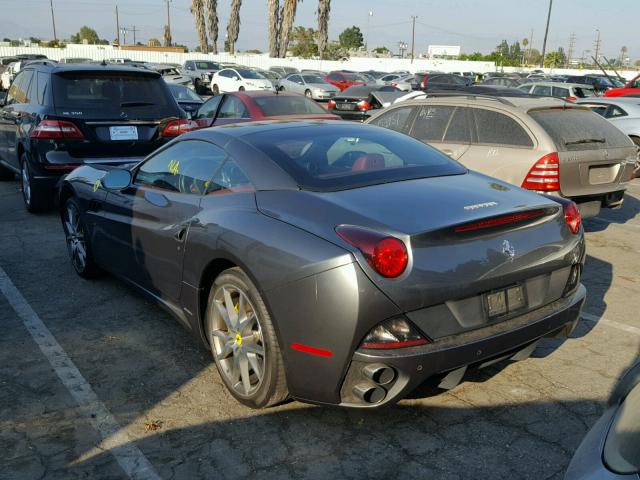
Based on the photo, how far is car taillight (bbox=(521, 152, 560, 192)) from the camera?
6.27 meters

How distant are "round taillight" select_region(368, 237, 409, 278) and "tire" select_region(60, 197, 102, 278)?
132 inches

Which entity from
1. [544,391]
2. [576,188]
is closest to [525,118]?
[576,188]

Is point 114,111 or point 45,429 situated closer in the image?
point 45,429

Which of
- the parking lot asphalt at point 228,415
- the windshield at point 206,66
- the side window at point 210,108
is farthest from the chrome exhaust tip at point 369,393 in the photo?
the windshield at point 206,66

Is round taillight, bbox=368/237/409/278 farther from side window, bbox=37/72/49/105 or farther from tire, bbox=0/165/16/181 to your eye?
tire, bbox=0/165/16/181

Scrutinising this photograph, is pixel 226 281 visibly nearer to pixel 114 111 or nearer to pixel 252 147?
pixel 252 147

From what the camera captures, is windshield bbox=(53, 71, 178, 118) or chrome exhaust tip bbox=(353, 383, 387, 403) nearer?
chrome exhaust tip bbox=(353, 383, 387, 403)

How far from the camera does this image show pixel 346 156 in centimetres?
393

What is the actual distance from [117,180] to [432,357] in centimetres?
293

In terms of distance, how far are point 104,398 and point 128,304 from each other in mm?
1569

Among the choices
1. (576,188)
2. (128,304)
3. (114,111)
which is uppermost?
(114,111)

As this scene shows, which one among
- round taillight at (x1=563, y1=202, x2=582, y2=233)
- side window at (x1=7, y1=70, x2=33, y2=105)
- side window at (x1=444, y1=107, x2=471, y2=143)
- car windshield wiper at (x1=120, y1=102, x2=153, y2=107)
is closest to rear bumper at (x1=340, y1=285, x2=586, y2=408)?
round taillight at (x1=563, y1=202, x2=582, y2=233)

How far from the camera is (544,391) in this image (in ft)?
12.0

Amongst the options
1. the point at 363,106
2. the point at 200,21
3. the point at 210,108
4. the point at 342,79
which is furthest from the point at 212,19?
the point at 210,108
